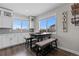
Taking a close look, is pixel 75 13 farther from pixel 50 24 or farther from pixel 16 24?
pixel 16 24

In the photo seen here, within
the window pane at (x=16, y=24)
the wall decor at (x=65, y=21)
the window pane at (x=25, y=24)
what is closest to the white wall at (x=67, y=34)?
the wall decor at (x=65, y=21)

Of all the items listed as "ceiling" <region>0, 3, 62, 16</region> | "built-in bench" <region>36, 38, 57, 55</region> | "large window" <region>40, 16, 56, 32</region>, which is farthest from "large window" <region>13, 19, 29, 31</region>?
"built-in bench" <region>36, 38, 57, 55</region>

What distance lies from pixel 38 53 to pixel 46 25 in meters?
1.90

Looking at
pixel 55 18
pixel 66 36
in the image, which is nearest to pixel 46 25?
pixel 55 18

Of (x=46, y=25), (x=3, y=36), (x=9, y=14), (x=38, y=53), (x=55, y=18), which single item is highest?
(x=9, y=14)

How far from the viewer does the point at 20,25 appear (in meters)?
5.34

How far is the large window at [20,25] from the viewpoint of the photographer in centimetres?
496

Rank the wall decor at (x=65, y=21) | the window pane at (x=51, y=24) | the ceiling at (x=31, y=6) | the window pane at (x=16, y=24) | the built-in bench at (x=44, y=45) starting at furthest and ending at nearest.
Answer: the window pane at (x=16, y=24) < the window pane at (x=51, y=24) < the ceiling at (x=31, y=6) < the wall decor at (x=65, y=21) < the built-in bench at (x=44, y=45)

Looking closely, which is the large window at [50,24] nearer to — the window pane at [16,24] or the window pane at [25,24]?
the window pane at [25,24]

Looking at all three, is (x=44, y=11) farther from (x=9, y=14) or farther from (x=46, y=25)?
(x=9, y=14)

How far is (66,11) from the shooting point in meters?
3.36

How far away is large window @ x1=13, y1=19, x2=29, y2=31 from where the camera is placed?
4963mm

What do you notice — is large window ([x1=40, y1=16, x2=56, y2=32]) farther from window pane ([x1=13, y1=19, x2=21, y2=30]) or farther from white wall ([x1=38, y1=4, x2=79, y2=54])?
window pane ([x1=13, y1=19, x2=21, y2=30])

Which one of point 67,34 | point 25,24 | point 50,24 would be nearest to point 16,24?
point 25,24
